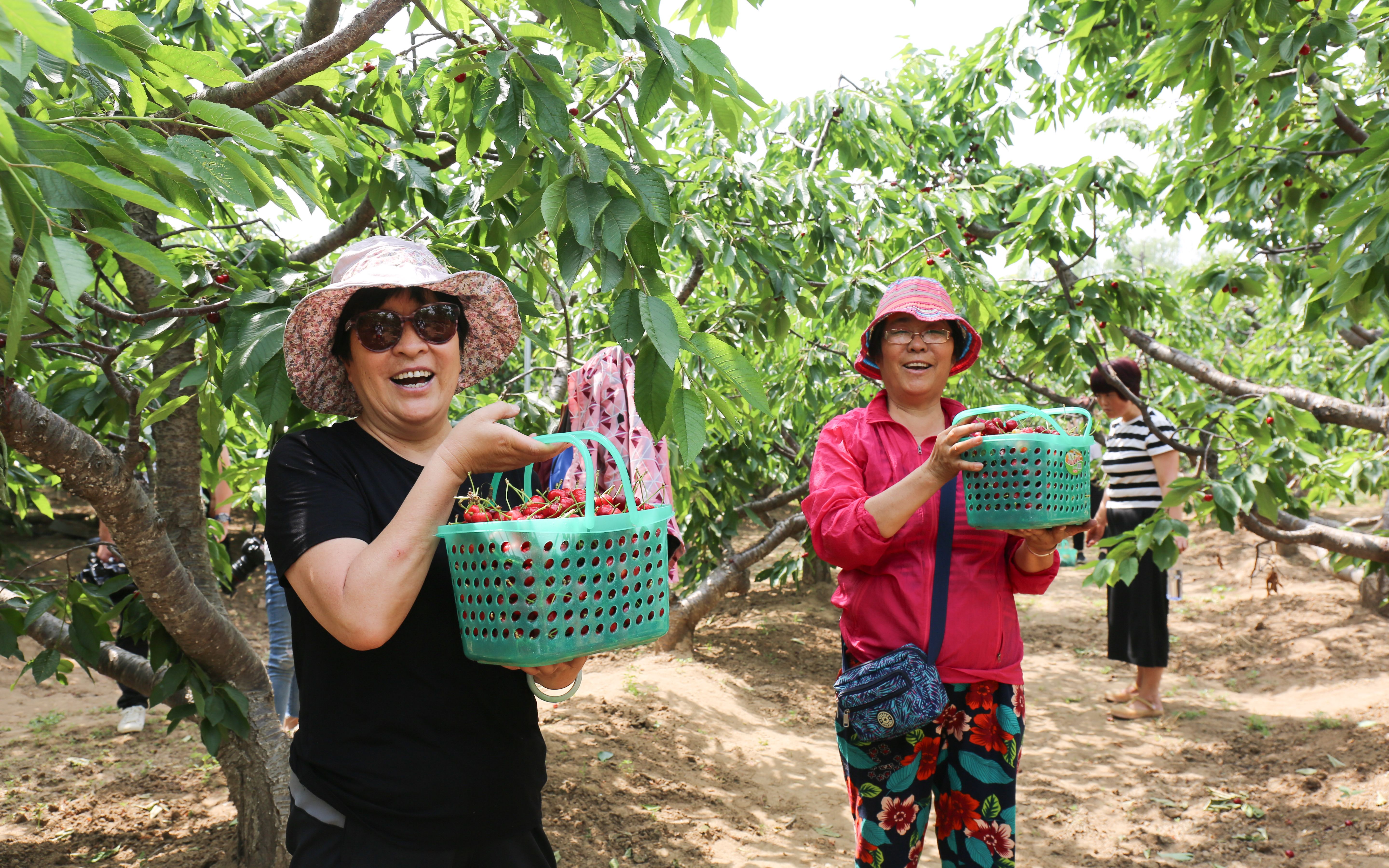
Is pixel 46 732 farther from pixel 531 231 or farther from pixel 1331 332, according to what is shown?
pixel 1331 332

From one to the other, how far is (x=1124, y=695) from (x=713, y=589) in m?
2.74

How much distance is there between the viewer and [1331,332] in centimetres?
618

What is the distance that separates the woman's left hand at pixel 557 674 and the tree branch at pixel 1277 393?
3.32m

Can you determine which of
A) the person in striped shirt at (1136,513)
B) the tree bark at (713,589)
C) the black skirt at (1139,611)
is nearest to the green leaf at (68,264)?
the person in striped shirt at (1136,513)

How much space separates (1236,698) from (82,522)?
36.2 ft

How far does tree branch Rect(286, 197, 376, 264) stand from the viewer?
9.61 feet

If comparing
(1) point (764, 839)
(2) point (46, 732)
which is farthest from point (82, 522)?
(1) point (764, 839)

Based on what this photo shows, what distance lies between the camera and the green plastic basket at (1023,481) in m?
1.93

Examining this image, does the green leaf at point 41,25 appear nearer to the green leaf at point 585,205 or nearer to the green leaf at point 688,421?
the green leaf at point 585,205

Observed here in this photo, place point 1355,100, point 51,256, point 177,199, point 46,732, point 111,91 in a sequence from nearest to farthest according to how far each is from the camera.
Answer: point 51,256
point 177,199
point 111,91
point 1355,100
point 46,732

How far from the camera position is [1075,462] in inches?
79.4

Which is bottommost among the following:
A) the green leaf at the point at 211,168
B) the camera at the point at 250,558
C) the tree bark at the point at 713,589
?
the tree bark at the point at 713,589

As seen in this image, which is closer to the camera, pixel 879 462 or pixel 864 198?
pixel 879 462

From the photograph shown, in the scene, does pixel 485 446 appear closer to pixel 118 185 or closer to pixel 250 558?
pixel 118 185
